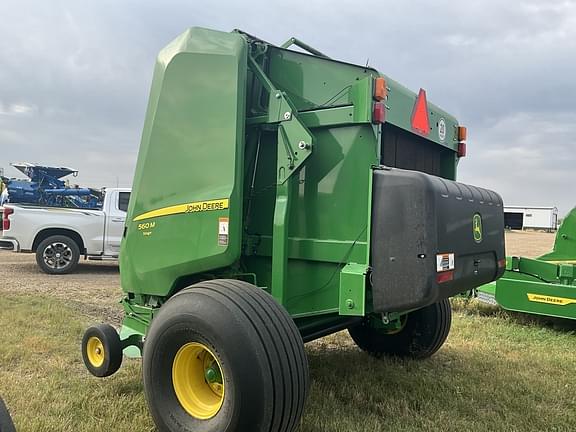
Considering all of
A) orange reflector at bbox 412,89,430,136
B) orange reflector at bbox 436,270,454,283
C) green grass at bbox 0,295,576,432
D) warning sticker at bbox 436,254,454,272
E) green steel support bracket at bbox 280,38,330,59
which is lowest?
green grass at bbox 0,295,576,432

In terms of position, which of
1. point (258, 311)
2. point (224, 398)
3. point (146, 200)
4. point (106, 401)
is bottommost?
point (106, 401)

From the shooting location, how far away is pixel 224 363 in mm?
2617

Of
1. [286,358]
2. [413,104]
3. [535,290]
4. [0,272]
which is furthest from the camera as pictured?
[0,272]

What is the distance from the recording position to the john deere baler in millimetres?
2691

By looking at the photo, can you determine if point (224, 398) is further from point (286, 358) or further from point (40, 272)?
point (40, 272)

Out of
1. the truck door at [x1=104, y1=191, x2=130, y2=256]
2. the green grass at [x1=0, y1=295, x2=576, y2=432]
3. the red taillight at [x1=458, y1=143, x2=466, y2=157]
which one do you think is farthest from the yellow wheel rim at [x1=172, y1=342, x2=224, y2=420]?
the truck door at [x1=104, y1=191, x2=130, y2=256]

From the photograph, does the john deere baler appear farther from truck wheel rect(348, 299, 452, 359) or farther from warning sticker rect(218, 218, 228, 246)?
truck wheel rect(348, 299, 452, 359)

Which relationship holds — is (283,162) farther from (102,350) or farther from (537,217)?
(537,217)

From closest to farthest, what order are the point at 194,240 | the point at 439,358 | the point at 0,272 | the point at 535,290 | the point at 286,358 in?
the point at 286,358
the point at 194,240
the point at 439,358
the point at 535,290
the point at 0,272

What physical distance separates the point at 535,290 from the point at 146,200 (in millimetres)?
4599

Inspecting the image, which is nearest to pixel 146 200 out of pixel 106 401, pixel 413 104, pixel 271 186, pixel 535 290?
pixel 271 186

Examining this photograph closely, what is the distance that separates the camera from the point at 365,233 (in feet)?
10.0

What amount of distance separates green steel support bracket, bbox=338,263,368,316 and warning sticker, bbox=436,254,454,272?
1.26ft

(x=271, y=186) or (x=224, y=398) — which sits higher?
(x=271, y=186)
